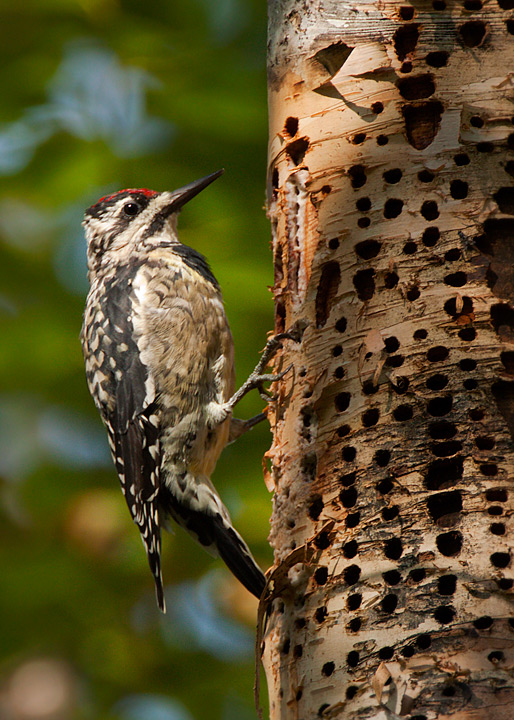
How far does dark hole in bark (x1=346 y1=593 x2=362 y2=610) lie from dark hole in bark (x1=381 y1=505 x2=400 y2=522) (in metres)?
0.20

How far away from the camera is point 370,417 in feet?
7.65

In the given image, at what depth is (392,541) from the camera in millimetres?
2154

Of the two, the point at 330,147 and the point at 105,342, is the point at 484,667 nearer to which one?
the point at 330,147

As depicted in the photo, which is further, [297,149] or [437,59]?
[297,149]

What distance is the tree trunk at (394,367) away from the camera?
204 centimetres

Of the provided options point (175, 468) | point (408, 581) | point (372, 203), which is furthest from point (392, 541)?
point (175, 468)

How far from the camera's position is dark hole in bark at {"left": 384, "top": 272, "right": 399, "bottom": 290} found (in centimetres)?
241

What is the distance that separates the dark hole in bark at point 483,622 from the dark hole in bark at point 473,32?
1.60 meters

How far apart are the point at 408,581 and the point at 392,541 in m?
0.11

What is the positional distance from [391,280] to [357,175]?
386 mm

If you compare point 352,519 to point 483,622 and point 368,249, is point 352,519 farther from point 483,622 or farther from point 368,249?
point 368,249

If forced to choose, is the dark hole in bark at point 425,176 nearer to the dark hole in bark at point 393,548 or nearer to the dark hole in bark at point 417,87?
the dark hole in bark at point 417,87

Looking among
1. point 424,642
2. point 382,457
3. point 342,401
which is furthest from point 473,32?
point 424,642

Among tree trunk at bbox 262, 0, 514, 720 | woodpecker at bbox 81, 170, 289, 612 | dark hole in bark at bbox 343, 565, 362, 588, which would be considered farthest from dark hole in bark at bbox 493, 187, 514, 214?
woodpecker at bbox 81, 170, 289, 612
